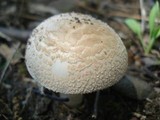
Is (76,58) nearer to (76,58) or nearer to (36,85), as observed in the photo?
(76,58)

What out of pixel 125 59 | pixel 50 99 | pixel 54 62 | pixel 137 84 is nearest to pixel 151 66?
pixel 137 84

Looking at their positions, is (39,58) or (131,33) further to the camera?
(131,33)

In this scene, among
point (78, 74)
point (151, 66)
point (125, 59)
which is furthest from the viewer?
point (151, 66)

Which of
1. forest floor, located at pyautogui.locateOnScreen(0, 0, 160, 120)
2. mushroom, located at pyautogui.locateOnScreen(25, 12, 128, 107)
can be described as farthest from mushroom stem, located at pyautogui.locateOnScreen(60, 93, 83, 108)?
mushroom, located at pyautogui.locateOnScreen(25, 12, 128, 107)

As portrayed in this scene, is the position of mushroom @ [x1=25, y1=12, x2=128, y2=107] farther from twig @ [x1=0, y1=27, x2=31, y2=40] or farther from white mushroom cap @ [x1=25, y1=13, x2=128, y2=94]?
twig @ [x1=0, y1=27, x2=31, y2=40]

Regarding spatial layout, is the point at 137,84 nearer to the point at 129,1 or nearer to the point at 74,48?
the point at 74,48

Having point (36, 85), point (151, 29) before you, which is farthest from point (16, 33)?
point (151, 29)

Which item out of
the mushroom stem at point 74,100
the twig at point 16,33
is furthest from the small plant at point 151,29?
the twig at point 16,33

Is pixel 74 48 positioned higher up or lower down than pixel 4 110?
higher up

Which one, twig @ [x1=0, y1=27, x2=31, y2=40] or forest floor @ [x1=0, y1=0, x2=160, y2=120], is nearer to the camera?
forest floor @ [x1=0, y1=0, x2=160, y2=120]
